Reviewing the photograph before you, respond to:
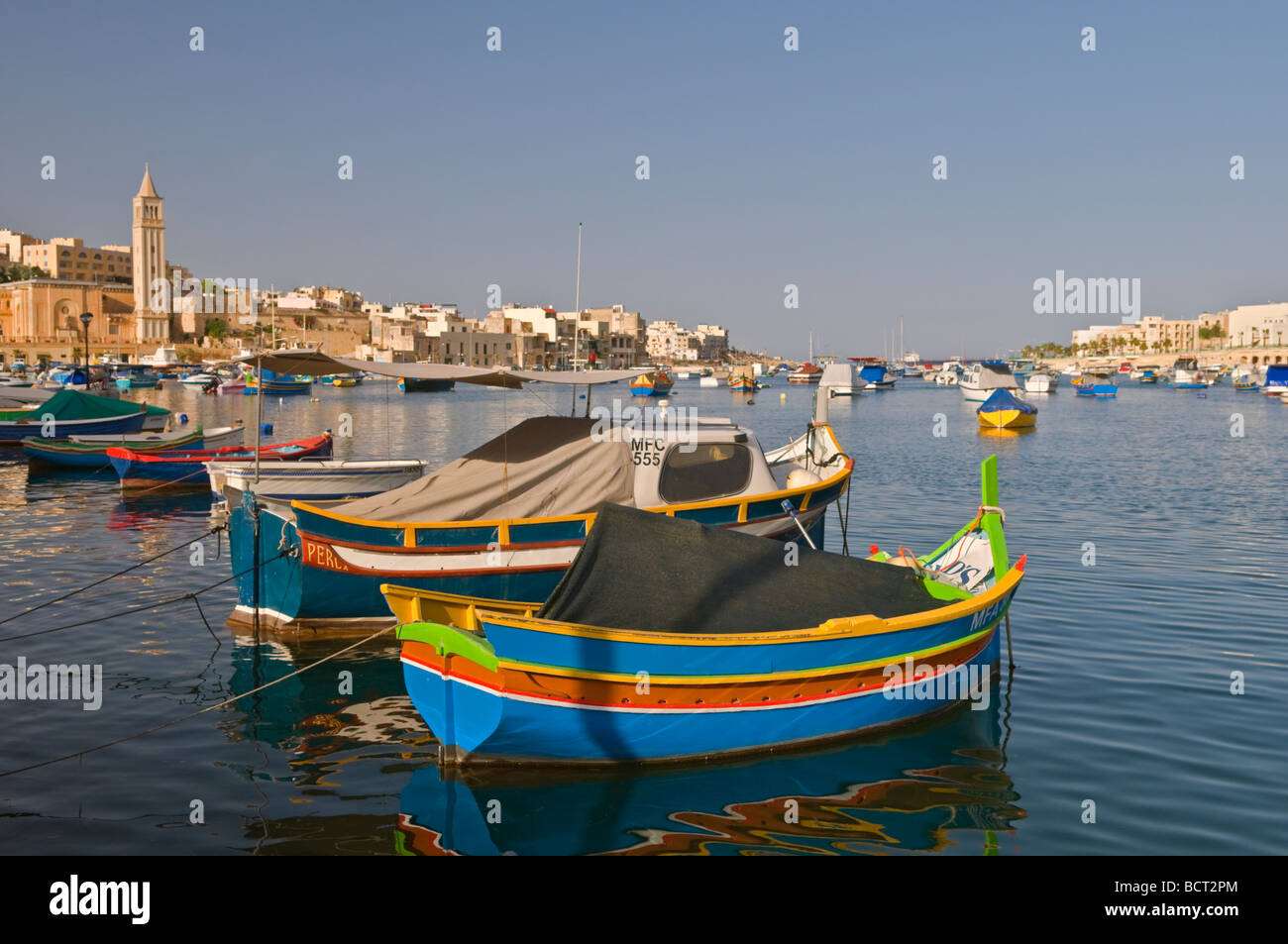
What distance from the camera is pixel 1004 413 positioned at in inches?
2282

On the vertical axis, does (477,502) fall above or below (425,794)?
above

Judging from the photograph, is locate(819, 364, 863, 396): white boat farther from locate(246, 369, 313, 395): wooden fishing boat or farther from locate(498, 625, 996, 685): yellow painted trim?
locate(498, 625, 996, 685): yellow painted trim

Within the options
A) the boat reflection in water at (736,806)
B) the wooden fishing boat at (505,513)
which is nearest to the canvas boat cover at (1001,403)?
the wooden fishing boat at (505,513)

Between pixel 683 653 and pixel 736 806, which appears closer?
pixel 736 806

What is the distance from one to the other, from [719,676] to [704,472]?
20.8 ft

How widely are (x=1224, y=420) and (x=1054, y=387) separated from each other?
5700 centimetres

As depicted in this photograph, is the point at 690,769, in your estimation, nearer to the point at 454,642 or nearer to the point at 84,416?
the point at 454,642

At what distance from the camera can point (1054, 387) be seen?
121625mm

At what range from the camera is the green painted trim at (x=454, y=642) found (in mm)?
8891

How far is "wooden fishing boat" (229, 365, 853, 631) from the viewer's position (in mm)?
13609

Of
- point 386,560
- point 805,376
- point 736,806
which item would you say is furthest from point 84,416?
point 805,376

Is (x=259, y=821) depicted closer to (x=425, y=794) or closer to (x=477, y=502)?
(x=425, y=794)
